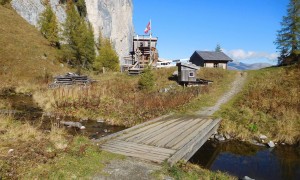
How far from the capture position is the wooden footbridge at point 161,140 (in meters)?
8.61

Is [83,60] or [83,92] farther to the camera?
[83,60]

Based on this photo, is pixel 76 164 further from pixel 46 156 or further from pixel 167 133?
pixel 167 133

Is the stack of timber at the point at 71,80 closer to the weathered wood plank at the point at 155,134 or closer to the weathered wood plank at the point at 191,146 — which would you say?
the weathered wood plank at the point at 155,134

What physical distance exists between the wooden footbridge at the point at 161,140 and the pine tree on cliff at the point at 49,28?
46.1 m

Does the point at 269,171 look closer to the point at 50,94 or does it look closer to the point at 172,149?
the point at 172,149

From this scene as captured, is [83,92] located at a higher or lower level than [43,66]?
lower

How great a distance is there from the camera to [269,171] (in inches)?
396

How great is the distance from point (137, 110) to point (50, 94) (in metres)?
9.17

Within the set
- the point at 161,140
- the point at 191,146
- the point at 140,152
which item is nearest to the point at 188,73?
the point at 161,140

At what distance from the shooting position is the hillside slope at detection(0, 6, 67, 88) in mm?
34219

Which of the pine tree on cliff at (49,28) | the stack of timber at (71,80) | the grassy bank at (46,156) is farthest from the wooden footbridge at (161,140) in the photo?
the pine tree on cliff at (49,28)

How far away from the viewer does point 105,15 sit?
101m

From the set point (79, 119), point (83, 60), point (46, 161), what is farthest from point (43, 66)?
point (46, 161)

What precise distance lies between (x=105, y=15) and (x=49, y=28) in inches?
2008
